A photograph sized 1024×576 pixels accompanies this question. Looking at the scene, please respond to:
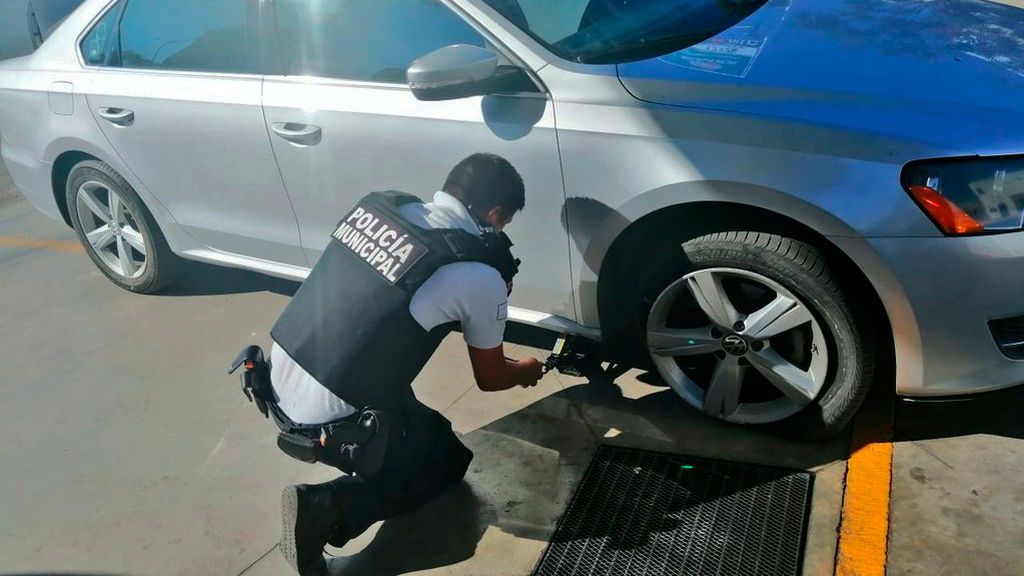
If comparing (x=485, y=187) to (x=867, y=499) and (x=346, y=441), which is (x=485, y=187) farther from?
(x=867, y=499)

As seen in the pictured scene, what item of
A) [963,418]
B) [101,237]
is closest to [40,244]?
[101,237]

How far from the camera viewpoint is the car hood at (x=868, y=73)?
7.48 feet

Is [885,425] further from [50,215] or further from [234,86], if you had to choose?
[50,215]

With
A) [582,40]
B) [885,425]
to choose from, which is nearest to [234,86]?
[582,40]

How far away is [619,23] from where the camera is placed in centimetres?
296

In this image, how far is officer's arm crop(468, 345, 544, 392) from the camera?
2465 mm

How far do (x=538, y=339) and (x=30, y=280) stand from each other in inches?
118

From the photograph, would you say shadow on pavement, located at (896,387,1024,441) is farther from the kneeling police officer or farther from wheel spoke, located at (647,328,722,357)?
the kneeling police officer

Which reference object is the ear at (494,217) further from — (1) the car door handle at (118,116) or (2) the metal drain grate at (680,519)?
(1) the car door handle at (118,116)

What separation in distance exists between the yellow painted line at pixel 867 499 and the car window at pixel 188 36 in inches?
100

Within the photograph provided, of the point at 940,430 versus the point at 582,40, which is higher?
the point at 582,40

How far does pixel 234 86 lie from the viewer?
→ 3.37 m

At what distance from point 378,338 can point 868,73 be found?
1540mm

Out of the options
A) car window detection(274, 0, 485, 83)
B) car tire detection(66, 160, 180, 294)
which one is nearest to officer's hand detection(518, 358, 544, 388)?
car window detection(274, 0, 485, 83)
